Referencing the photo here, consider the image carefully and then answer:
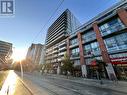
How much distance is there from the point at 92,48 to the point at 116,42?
9432mm

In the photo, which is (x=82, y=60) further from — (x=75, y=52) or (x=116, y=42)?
(x=116, y=42)

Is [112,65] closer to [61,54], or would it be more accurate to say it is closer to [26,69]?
[61,54]

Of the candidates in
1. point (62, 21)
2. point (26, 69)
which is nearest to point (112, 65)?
point (62, 21)

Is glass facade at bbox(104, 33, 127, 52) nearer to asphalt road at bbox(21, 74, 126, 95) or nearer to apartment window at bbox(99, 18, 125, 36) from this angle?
apartment window at bbox(99, 18, 125, 36)

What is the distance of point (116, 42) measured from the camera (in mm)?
30344

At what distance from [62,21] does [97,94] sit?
7296cm

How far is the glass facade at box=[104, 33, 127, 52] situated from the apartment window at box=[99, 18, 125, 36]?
195cm

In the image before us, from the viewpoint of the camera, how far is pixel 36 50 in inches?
6467

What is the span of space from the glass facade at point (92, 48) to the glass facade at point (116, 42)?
12.4 feet

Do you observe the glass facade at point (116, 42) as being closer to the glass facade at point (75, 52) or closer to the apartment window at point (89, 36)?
the apartment window at point (89, 36)

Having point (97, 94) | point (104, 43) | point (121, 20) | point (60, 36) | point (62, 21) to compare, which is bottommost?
point (97, 94)

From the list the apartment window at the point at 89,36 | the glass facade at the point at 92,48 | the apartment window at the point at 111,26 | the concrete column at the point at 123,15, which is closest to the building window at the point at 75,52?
the glass facade at the point at 92,48

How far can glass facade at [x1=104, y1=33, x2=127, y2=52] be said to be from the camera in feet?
92.7

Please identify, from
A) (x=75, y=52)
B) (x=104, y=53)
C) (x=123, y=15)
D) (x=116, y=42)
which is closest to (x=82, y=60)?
(x=75, y=52)
